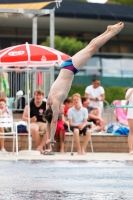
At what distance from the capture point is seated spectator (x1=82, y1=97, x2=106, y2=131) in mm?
20270

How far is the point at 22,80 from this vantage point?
24000 millimetres

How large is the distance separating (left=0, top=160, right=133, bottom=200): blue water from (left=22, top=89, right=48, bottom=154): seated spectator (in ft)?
9.50

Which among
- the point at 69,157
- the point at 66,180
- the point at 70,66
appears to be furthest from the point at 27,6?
the point at 66,180

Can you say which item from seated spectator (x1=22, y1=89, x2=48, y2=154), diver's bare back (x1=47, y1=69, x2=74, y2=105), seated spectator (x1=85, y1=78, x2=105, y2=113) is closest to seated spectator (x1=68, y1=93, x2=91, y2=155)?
seated spectator (x1=22, y1=89, x2=48, y2=154)

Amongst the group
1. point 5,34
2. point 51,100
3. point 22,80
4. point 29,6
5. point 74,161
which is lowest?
point 74,161

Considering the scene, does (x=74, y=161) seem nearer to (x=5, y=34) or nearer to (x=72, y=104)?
(x=72, y=104)

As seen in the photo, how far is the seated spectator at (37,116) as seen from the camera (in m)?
18.4

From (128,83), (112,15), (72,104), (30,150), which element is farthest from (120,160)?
(112,15)

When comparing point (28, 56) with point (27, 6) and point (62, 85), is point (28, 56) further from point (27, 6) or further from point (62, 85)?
point (62, 85)

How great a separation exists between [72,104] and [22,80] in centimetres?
437

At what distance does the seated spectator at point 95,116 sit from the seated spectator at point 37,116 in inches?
71.7

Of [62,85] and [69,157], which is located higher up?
[62,85]

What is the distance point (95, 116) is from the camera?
66.6 ft

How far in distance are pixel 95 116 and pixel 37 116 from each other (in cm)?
211
